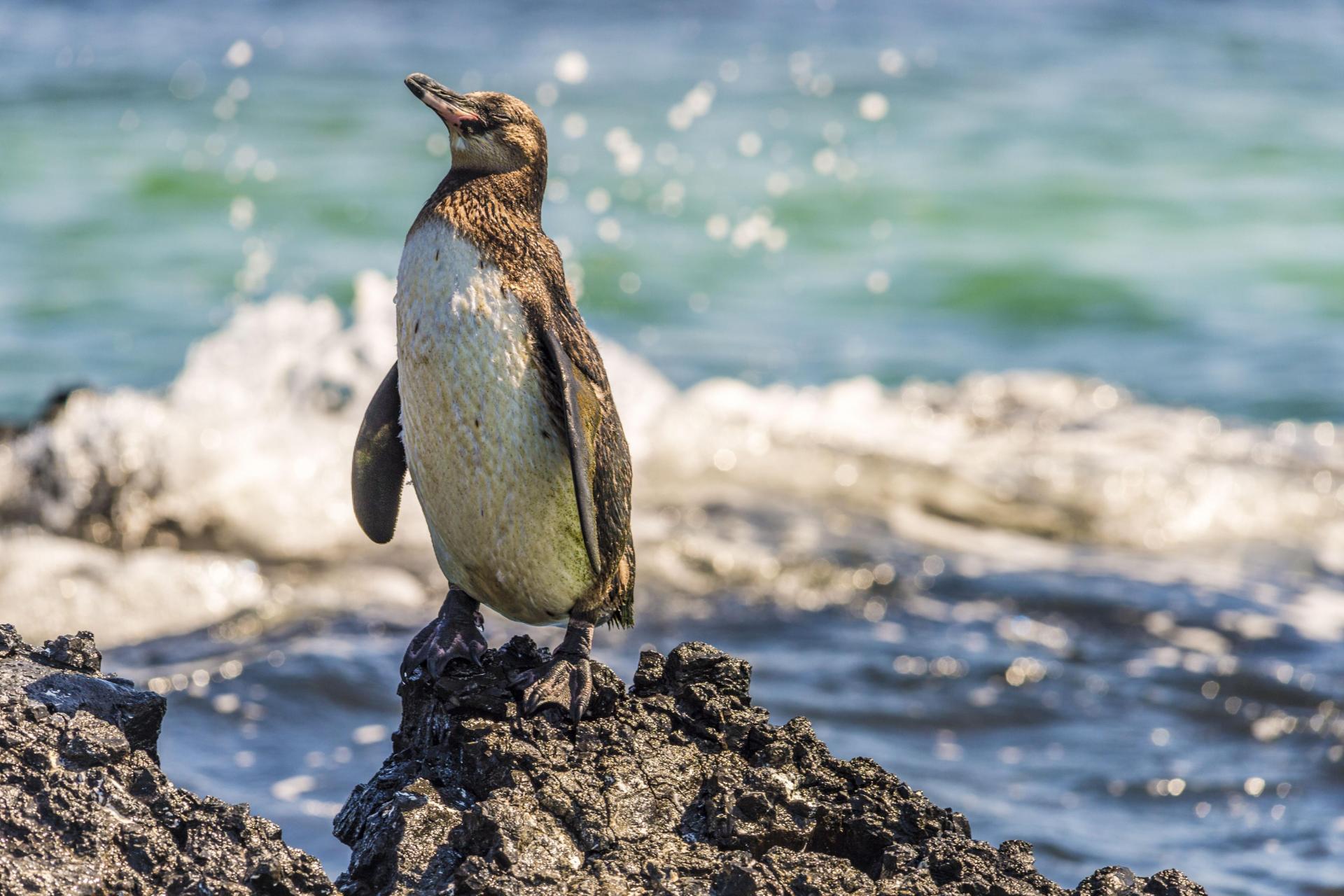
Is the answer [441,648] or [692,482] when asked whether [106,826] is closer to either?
[441,648]

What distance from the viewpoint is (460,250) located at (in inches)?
129

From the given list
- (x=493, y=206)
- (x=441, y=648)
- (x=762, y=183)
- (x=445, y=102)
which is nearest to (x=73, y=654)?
(x=441, y=648)

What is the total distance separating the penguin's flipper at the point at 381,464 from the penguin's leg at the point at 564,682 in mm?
643

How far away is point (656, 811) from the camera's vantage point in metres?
2.95

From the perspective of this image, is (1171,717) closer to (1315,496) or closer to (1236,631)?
(1236,631)

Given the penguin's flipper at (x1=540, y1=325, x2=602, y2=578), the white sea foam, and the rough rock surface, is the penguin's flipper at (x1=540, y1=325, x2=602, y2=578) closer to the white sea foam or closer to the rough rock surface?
the rough rock surface

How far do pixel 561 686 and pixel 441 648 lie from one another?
0.32 m

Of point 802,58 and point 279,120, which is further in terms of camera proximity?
point 802,58

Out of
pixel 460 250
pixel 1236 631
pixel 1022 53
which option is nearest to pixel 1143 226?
pixel 1022 53

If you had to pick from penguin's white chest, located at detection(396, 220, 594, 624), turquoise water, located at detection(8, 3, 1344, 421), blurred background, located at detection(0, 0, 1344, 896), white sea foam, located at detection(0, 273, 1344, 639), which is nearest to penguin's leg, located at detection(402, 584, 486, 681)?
penguin's white chest, located at detection(396, 220, 594, 624)

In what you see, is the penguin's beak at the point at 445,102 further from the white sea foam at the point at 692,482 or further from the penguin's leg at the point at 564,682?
the white sea foam at the point at 692,482

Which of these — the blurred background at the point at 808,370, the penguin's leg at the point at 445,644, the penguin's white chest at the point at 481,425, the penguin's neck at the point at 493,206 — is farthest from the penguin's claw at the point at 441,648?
the blurred background at the point at 808,370

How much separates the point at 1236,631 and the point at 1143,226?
11236mm

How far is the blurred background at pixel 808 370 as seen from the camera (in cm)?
641
